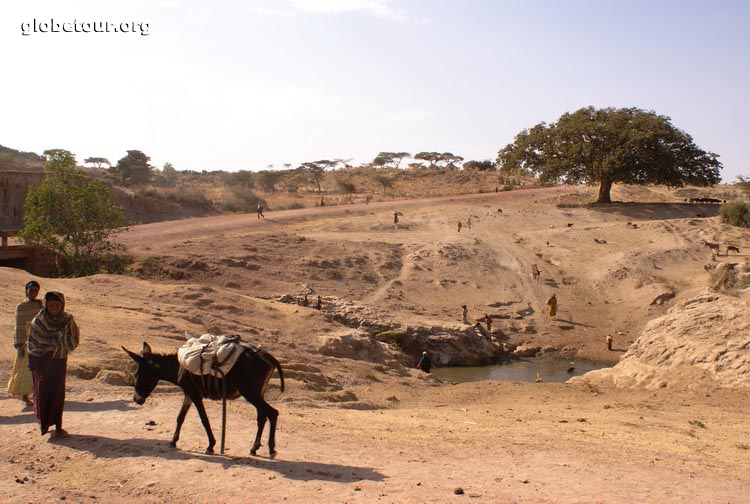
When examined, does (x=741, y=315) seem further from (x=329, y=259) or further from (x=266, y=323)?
(x=329, y=259)

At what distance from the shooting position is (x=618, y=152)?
4316 centimetres

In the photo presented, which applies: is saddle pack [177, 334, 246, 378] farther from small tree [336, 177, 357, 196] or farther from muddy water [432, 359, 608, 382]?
small tree [336, 177, 357, 196]

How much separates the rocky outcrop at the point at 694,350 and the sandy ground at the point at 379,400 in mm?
626

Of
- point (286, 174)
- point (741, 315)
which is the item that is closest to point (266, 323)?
point (741, 315)

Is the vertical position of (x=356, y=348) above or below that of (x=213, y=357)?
below

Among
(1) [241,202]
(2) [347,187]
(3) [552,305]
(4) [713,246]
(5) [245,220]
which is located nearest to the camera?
(3) [552,305]

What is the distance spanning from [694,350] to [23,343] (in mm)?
13073

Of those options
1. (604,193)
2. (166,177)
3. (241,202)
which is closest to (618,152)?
(604,193)

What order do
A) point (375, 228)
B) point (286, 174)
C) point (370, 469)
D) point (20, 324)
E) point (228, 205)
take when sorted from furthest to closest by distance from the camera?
point (286, 174)
point (228, 205)
point (375, 228)
point (20, 324)
point (370, 469)

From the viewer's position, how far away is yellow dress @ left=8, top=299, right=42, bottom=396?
29.6ft

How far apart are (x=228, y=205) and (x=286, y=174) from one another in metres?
18.5

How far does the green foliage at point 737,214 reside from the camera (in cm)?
4019

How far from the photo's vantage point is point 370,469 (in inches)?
290

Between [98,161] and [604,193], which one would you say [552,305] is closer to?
[604,193]
